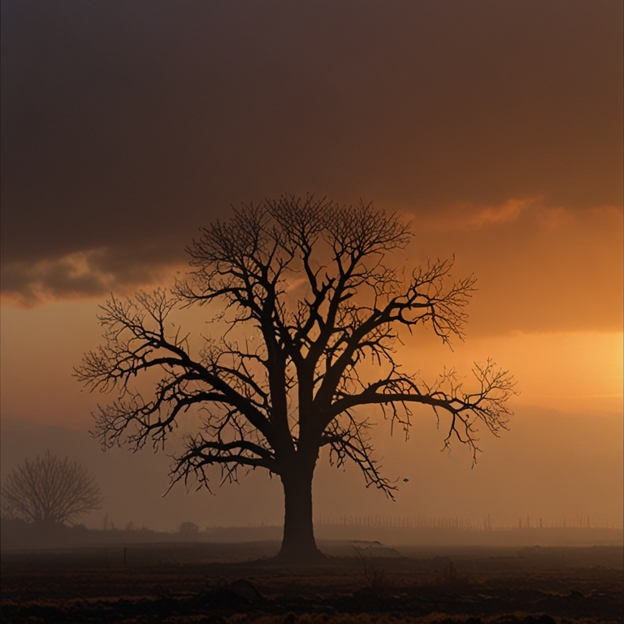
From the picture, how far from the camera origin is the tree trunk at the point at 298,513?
129 ft

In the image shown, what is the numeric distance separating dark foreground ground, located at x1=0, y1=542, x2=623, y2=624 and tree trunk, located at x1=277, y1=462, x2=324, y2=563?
11.9ft

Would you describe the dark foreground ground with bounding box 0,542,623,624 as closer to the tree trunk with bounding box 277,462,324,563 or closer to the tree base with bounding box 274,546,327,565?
the tree base with bounding box 274,546,327,565

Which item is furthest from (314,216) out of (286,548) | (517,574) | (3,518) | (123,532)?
(123,532)

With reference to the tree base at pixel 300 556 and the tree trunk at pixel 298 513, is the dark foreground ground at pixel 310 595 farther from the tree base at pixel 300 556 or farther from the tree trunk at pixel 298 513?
the tree trunk at pixel 298 513

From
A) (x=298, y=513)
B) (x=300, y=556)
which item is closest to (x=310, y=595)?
Answer: (x=300, y=556)

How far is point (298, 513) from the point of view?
39781 millimetres

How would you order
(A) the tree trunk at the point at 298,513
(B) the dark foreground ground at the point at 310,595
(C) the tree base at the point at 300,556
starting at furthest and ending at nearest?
(A) the tree trunk at the point at 298,513, (C) the tree base at the point at 300,556, (B) the dark foreground ground at the point at 310,595

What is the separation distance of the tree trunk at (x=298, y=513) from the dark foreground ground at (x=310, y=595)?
362 centimetres

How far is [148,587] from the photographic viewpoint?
89.7 feet

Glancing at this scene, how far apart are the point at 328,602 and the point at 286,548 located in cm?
1598

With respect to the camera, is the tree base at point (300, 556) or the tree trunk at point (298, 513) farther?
the tree trunk at point (298, 513)

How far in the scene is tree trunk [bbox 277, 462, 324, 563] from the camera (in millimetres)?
39469

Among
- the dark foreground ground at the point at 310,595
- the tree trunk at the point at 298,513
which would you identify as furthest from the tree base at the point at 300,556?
the dark foreground ground at the point at 310,595

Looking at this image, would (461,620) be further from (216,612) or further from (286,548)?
(286,548)
